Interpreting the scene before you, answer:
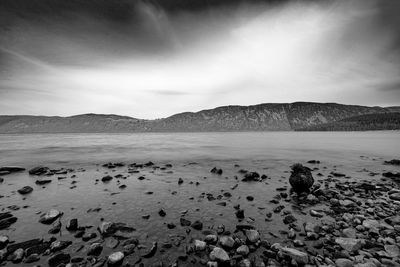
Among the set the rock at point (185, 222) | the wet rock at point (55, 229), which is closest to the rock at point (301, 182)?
the rock at point (185, 222)

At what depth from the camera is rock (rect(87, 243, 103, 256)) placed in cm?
677

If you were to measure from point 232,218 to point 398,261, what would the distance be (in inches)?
232

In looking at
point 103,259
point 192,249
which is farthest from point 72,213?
point 192,249

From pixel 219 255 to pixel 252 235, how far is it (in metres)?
2.00

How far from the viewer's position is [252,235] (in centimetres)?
774

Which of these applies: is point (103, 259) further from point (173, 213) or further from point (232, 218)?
point (232, 218)

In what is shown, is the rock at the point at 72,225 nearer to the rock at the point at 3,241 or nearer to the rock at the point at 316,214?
the rock at the point at 3,241

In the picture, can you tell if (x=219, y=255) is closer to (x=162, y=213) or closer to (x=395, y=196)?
(x=162, y=213)

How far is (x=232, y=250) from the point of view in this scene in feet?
22.8

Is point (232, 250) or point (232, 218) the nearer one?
point (232, 250)

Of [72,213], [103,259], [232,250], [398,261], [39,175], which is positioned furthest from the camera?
[39,175]

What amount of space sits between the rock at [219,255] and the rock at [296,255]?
6.66 feet

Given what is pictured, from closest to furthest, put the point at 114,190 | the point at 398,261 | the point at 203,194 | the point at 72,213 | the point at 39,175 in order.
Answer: the point at 398,261
the point at 72,213
the point at 203,194
the point at 114,190
the point at 39,175

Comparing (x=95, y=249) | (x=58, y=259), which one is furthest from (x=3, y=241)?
(x=95, y=249)
